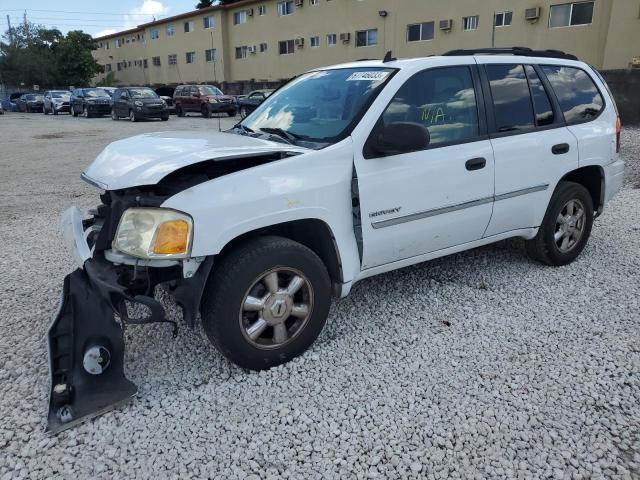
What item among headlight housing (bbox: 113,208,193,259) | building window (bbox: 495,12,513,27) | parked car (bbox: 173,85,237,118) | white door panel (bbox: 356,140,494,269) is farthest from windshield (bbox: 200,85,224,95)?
headlight housing (bbox: 113,208,193,259)

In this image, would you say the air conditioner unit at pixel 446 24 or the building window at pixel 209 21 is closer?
the air conditioner unit at pixel 446 24

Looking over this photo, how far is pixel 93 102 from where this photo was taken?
92.5 ft

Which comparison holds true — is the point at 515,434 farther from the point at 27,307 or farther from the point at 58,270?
the point at 58,270

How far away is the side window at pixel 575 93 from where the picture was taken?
4.39m

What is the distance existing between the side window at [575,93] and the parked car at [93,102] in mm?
28657

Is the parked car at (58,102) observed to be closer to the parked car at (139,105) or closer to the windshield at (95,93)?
the windshield at (95,93)

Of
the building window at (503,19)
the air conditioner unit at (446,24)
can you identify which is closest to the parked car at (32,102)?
the air conditioner unit at (446,24)

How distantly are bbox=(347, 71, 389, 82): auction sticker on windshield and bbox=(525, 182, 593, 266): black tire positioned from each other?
6.71 feet

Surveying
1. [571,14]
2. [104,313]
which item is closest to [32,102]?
[571,14]

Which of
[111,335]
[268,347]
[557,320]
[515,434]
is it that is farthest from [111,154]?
[557,320]

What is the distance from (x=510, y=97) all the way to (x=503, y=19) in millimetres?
22418

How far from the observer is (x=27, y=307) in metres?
3.96

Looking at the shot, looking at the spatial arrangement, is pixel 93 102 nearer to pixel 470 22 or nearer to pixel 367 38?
pixel 367 38

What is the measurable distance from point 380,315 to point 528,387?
1.21 metres
